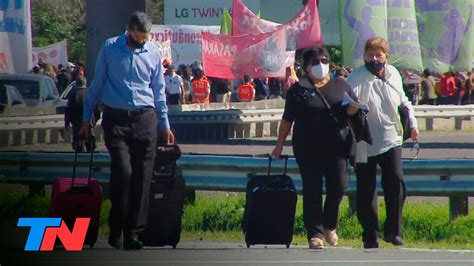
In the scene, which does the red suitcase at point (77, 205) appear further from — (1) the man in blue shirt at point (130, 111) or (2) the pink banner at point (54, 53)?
(2) the pink banner at point (54, 53)

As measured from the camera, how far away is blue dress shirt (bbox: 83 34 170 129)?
11.0m

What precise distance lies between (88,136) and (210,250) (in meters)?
1.45

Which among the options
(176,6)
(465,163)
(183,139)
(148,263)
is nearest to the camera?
(148,263)

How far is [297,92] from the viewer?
11398mm

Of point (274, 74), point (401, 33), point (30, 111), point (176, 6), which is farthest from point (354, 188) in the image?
point (176, 6)

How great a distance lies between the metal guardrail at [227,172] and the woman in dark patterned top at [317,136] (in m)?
1.70

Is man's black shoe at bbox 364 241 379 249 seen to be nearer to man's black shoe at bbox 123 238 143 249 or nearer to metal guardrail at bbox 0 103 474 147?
man's black shoe at bbox 123 238 143 249

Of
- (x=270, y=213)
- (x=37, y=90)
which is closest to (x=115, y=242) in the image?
(x=270, y=213)

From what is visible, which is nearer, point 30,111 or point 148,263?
point 148,263

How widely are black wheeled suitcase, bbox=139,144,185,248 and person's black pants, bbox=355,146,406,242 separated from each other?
55.3 inches

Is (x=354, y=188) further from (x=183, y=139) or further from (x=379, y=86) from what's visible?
(x=183, y=139)

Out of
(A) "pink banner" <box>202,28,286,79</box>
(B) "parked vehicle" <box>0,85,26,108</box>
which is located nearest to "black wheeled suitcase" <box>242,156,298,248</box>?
(B) "parked vehicle" <box>0,85,26,108</box>

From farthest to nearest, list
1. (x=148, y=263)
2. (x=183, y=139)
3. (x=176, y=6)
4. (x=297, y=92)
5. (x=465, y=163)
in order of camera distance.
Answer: (x=176, y=6)
(x=183, y=139)
(x=465, y=163)
(x=297, y=92)
(x=148, y=263)

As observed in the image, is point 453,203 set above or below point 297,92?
below
